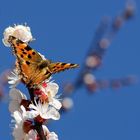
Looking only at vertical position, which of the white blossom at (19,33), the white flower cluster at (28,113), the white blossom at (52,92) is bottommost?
the white flower cluster at (28,113)

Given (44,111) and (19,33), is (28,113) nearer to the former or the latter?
(44,111)

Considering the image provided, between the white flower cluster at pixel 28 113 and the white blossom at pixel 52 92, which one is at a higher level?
the white blossom at pixel 52 92

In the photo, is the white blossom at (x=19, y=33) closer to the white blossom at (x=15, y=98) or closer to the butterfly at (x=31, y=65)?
the butterfly at (x=31, y=65)

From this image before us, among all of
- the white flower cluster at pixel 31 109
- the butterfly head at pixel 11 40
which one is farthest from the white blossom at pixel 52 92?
the butterfly head at pixel 11 40

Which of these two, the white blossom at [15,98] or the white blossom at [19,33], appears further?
the white blossom at [19,33]

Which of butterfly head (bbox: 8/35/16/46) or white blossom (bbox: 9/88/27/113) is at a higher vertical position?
butterfly head (bbox: 8/35/16/46)

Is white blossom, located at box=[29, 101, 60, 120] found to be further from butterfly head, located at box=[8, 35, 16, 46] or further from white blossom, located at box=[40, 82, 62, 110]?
butterfly head, located at box=[8, 35, 16, 46]

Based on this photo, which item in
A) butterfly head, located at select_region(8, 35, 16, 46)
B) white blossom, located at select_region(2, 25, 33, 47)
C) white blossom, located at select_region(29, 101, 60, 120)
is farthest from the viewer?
white blossom, located at select_region(2, 25, 33, 47)

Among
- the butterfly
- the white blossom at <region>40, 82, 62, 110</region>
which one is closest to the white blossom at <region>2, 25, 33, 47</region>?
the butterfly
